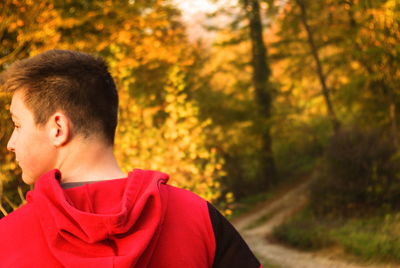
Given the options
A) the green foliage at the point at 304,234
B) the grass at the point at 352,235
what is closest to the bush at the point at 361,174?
the grass at the point at 352,235

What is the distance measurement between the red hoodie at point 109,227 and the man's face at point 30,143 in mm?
99

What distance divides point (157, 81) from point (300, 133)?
1026cm

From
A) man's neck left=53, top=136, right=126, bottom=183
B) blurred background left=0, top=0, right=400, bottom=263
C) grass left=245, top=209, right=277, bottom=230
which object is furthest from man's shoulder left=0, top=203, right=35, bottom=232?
grass left=245, top=209, right=277, bottom=230

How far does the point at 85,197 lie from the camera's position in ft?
4.37

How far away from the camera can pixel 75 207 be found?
4.31 feet

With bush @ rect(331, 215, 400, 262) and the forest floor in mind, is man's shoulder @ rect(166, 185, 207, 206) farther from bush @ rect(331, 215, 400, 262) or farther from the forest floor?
bush @ rect(331, 215, 400, 262)

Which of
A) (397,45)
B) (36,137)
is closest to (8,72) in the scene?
(36,137)

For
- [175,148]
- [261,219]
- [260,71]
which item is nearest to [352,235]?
[175,148]

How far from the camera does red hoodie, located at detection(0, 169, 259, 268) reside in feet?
4.09

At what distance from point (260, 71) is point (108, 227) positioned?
21.2 m

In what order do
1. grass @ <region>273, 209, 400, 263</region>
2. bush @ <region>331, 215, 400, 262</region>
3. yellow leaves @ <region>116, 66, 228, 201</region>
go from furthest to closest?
grass @ <region>273, 209, 400, 263</region> < bush @ <region>331, 215, 400, 262</region> < yellow leaves @ <region>116, 66, 228, 201</region>

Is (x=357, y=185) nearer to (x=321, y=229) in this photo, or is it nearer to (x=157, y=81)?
(x=321, y=229)

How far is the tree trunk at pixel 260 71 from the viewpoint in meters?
21.6

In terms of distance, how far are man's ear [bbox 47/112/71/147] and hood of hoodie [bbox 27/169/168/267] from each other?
0.32ft
